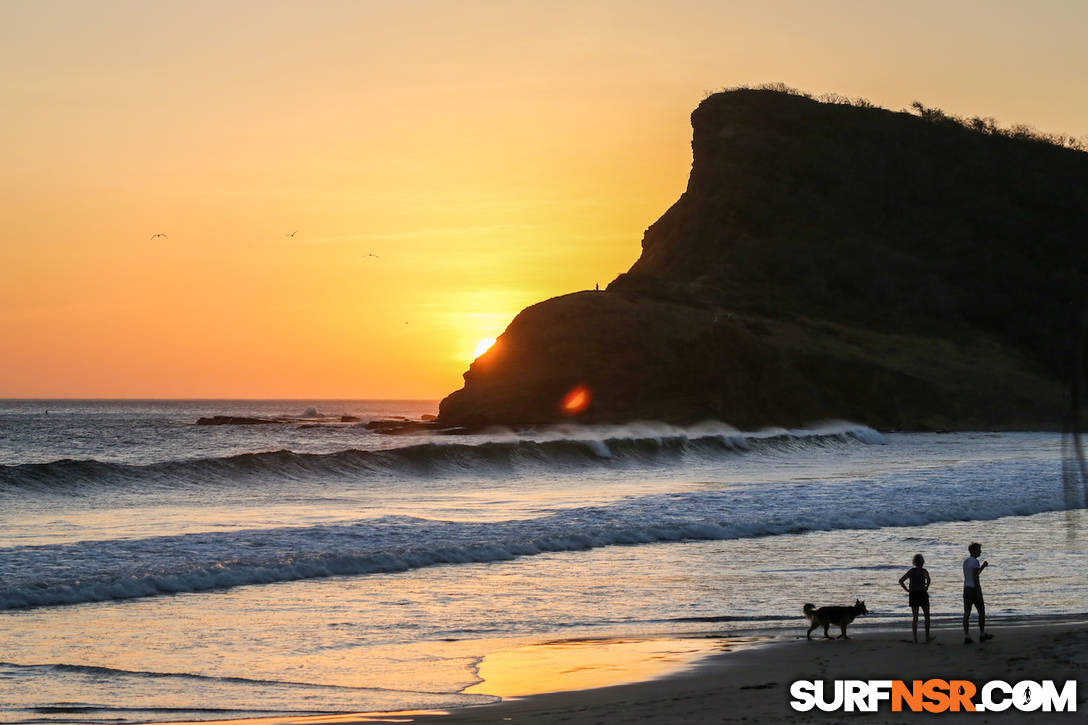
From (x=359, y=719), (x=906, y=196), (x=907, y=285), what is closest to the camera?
(x=359, y=719)

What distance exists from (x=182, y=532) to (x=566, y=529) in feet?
27.9

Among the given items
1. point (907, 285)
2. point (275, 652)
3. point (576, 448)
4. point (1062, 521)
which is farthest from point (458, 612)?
point (907, 285)

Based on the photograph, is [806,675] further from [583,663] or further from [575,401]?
[575,401]

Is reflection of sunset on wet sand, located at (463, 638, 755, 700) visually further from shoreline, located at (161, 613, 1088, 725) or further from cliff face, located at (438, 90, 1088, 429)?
cliff face, located at (438, 90, 1088, 429)

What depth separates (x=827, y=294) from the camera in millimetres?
121062

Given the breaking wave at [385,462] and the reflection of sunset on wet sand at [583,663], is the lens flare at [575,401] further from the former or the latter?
the reflection of sunset on wet sand at [583,663]

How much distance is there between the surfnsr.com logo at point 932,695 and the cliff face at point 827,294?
239 feet

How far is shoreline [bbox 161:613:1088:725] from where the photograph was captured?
10.8 metres

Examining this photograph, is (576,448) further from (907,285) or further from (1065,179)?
(1065,179)

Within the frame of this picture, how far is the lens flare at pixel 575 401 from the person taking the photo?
86.1 m

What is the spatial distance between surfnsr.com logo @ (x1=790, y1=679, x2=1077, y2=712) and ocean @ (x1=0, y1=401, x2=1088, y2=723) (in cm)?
171

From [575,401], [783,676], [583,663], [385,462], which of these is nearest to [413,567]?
[583,663]

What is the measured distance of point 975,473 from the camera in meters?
45.6

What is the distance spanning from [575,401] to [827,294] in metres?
44.5
